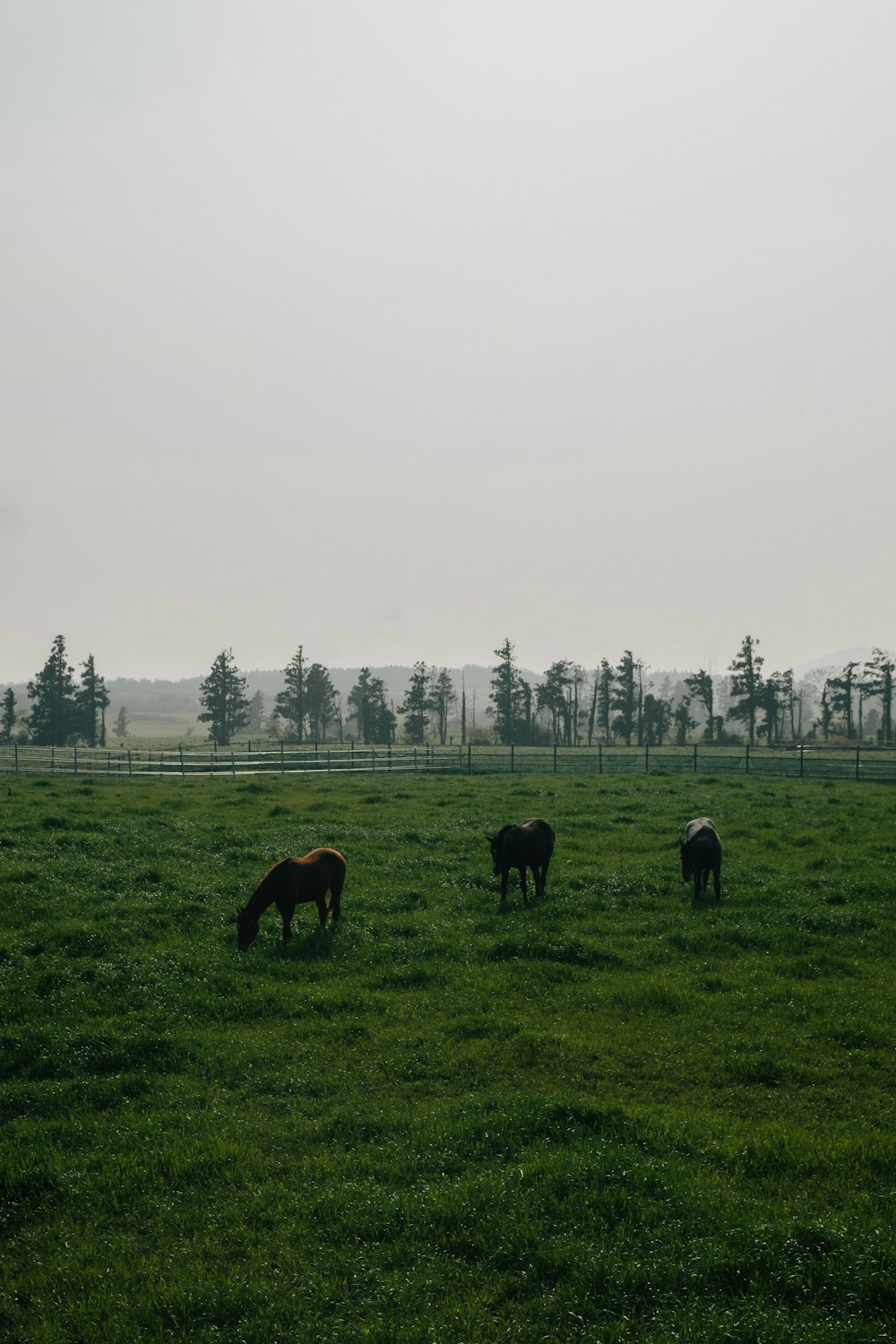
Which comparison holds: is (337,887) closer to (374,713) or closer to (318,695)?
(374,713)

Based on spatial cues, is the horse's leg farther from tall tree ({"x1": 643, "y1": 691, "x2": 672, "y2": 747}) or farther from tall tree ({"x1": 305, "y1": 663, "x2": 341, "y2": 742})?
tall tree ({"x1": 305, "y1": 663, "x2": 341, "y2": 742})

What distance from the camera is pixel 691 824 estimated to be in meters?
18.3

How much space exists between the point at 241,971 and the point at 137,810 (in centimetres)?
1708

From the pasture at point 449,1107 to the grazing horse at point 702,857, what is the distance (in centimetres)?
50

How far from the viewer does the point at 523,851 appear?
17.0 m

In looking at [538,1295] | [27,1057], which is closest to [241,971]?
[27,1057]

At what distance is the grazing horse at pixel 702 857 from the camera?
17.0 metres

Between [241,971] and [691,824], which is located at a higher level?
[691,824]

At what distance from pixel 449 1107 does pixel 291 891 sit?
20.9 ft

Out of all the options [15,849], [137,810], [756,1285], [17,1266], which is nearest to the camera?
[756,1285]

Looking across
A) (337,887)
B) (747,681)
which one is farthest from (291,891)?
(747,681)

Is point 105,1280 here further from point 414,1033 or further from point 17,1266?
point 414,1033

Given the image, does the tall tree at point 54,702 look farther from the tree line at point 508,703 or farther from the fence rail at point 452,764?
the fence rail at point 452,764

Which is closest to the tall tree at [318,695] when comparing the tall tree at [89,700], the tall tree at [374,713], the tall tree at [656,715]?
the tall tree at [374,713]
